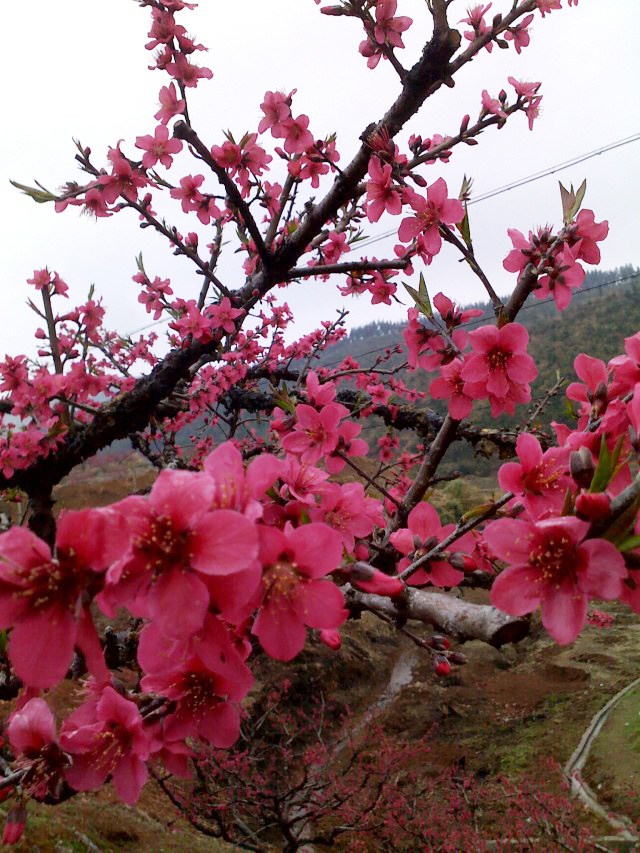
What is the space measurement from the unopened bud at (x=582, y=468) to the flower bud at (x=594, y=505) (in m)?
0.05

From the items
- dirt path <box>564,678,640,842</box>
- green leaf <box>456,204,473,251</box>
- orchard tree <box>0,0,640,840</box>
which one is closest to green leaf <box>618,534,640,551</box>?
orchard tree <box>0,0,640,840</box>

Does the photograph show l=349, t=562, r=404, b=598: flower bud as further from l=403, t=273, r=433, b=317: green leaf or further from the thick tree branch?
l=403, t=273, r=433, b=317: green leaf

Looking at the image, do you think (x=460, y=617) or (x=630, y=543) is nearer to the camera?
(x=630, y=543)

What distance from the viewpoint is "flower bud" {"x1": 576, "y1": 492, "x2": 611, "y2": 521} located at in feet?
2.07

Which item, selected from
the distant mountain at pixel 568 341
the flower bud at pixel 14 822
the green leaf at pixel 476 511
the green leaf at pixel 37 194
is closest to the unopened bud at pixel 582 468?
the green leaf at pixel 476 511

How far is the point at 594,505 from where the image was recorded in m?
0.63

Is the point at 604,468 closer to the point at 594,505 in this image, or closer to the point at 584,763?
the point at 594,505

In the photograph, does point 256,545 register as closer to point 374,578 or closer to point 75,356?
point 374,578

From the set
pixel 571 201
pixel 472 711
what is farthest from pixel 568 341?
pixel 571 201

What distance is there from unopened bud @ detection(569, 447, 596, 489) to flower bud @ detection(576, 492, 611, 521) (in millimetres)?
47

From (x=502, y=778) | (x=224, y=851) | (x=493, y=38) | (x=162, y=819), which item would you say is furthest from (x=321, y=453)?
(x=502, y=778)

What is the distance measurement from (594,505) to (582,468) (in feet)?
0.22

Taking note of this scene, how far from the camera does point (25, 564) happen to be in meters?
0.64

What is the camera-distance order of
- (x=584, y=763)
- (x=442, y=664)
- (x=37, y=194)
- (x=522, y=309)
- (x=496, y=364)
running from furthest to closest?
(x=584, y=763) < (x=37, y=194) < (x=522, y=309) < (x=496, y=364) < (x=442, y=664)
